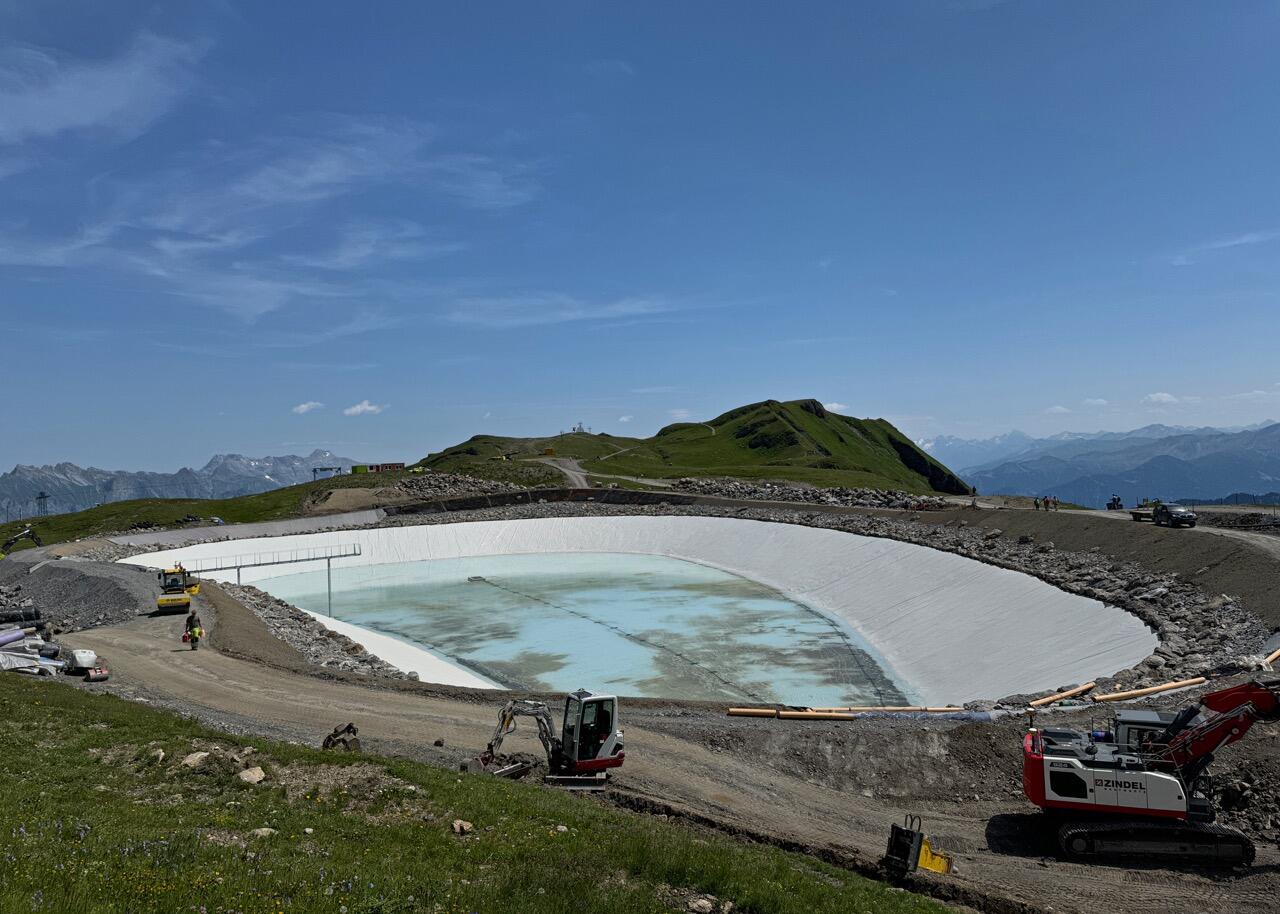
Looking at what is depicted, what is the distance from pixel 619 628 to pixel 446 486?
6179 centimetres

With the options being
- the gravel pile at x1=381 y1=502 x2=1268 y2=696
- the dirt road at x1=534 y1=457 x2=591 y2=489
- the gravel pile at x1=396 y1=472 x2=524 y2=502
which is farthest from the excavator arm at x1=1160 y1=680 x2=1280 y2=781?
the gravel pile at x1=396 y1=472 x2=524 y2=502

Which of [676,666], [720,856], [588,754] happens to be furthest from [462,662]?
[720,856]

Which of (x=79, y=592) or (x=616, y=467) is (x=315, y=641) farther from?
(x=616, y=467)

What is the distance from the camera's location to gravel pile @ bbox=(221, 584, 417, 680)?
102 feet

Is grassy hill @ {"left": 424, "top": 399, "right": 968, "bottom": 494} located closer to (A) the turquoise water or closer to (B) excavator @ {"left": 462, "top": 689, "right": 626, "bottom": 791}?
(A) the turquoise water

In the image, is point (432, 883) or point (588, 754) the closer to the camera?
point (432, 883)

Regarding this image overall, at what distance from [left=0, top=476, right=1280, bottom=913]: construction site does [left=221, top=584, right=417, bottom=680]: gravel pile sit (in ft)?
0.84

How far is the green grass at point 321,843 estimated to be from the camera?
24.7 feet

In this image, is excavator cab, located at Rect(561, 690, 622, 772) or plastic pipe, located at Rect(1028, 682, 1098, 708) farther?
plastic pipe, located at Rect(1028, 682, 1098, 708)

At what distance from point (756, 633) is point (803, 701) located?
11.9 metres

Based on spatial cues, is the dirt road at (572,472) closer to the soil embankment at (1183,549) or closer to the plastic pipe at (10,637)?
the soil embankment at (1183,549)

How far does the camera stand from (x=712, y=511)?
81.8 m

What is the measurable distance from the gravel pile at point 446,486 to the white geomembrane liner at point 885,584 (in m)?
Answer: 17.0

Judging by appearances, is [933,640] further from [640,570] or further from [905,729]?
[640,570]
